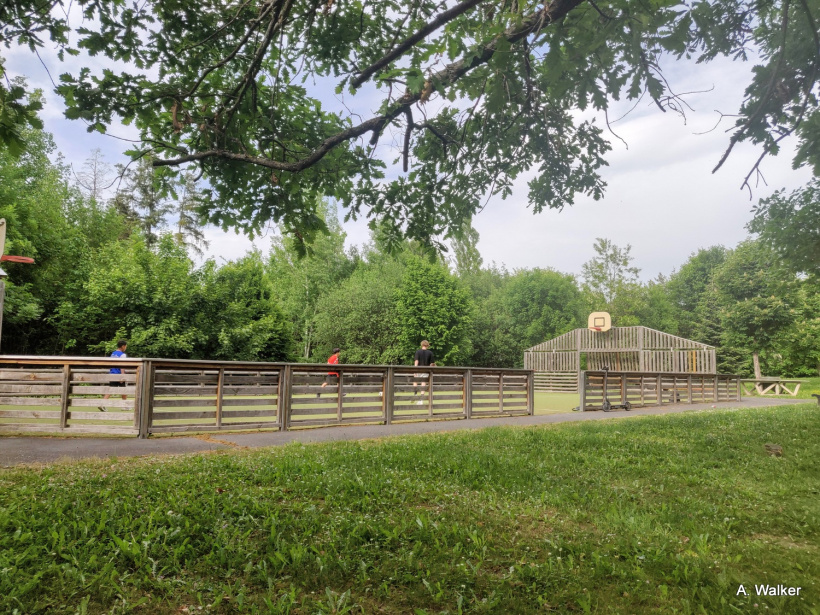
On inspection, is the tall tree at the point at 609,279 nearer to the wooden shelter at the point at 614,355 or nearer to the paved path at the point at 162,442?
the wooden shelter at the point at 614,355

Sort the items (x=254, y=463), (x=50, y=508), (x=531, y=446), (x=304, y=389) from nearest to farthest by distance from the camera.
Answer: (x=50, y=508)
(x=254, y=463)
(x=531, y=446)
(x=304, y=389)

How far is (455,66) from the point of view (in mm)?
5406

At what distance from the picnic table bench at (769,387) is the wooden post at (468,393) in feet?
71.9

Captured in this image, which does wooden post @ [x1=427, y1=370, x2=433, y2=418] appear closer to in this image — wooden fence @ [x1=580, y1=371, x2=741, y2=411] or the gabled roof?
wooden fence @ [x1=580, y1=371, x2=741, y2=411]

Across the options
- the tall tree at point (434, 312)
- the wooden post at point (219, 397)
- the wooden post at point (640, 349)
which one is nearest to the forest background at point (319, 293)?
the tall tree at point (434, 312)

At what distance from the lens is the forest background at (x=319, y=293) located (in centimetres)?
2120

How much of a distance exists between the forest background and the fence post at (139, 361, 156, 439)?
9.89 ft

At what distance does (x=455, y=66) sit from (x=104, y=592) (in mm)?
5244

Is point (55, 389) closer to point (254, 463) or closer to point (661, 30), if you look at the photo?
point (254, 463)

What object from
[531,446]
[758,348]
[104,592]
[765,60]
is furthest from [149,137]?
[758,348]

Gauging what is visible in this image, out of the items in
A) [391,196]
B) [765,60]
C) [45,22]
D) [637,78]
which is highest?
A: [765,60]

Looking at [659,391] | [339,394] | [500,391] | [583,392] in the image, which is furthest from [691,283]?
[339,394]

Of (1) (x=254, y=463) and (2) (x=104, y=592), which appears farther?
(1) (x=254, y=463)

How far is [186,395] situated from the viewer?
9.06 metres
